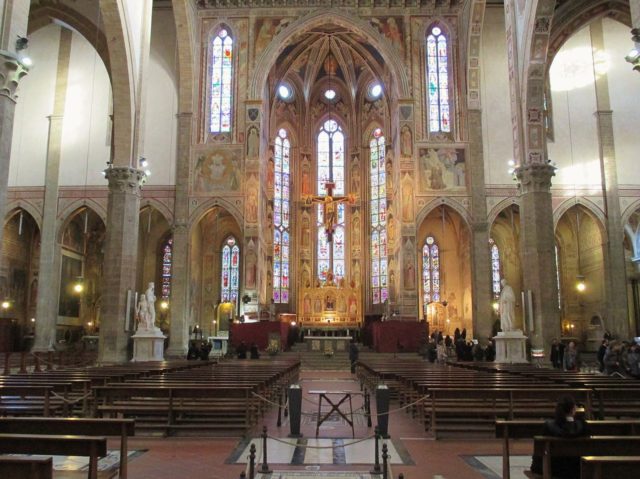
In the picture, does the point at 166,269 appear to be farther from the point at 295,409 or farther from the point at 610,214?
the point at 295,409

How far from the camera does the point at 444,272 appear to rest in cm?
3928

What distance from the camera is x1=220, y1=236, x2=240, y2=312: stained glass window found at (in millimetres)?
39125

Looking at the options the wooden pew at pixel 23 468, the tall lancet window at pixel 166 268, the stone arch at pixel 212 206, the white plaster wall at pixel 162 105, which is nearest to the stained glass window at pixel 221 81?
the white plaster wall at pixel 162 105

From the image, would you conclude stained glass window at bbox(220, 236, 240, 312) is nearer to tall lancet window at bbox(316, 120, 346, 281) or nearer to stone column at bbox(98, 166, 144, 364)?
tall lancet window at bbox(316, 120, 346, 281)

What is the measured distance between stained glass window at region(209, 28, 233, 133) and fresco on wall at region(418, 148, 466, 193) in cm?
1040

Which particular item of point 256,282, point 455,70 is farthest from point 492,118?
point 256,282

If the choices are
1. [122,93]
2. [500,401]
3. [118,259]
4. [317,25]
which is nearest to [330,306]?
[317,25]

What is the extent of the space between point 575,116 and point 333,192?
16663 mm

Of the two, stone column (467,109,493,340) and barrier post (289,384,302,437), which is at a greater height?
stone column (467,109,493,340)

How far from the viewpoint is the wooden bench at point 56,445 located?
441 cm

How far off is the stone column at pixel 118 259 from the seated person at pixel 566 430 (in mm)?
17911

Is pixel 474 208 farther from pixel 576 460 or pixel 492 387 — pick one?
pixel 576 460

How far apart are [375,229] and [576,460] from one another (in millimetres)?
35949

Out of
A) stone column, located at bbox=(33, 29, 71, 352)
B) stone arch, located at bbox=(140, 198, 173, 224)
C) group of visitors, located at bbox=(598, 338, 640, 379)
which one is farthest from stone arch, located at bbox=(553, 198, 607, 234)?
stone column, located at bbox=(33, 29, 71, 352)
